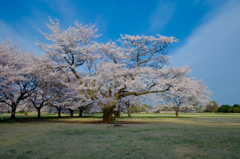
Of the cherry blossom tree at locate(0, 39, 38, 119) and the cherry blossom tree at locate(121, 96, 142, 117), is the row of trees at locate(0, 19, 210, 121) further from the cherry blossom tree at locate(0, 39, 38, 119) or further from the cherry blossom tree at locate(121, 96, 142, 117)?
the cherry blossom tree at locate(121, 96, 142, 117)

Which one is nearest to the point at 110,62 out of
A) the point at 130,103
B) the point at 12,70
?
the point at 12,70

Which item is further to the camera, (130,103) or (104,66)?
(130,103)

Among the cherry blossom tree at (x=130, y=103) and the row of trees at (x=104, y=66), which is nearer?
the row of trees at (x=104, y=66)

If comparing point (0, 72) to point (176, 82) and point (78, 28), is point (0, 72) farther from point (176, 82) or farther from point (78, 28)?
point (176, 82)

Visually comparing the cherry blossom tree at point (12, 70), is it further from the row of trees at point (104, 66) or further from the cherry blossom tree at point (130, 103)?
the cherry blossom tree at point (130, 103)

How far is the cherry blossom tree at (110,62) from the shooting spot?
1571cm

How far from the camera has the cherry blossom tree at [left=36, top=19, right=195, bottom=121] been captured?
15.7 meters

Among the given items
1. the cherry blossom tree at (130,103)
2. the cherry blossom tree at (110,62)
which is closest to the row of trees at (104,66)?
the cherry blossom tree at (110,62)

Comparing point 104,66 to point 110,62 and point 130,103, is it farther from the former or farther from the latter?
point 130,103

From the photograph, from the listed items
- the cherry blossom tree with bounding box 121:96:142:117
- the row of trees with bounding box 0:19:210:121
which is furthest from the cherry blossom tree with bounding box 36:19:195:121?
the cherry blossom tree with bounding box 121:96:142:117

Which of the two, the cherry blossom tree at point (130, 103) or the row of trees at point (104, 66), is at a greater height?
the row of trees at point (104, 66)

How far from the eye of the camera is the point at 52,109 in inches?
1286

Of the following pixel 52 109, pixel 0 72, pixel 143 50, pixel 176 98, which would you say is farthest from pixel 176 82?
pixel 52 109

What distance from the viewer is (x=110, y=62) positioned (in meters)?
17.0
